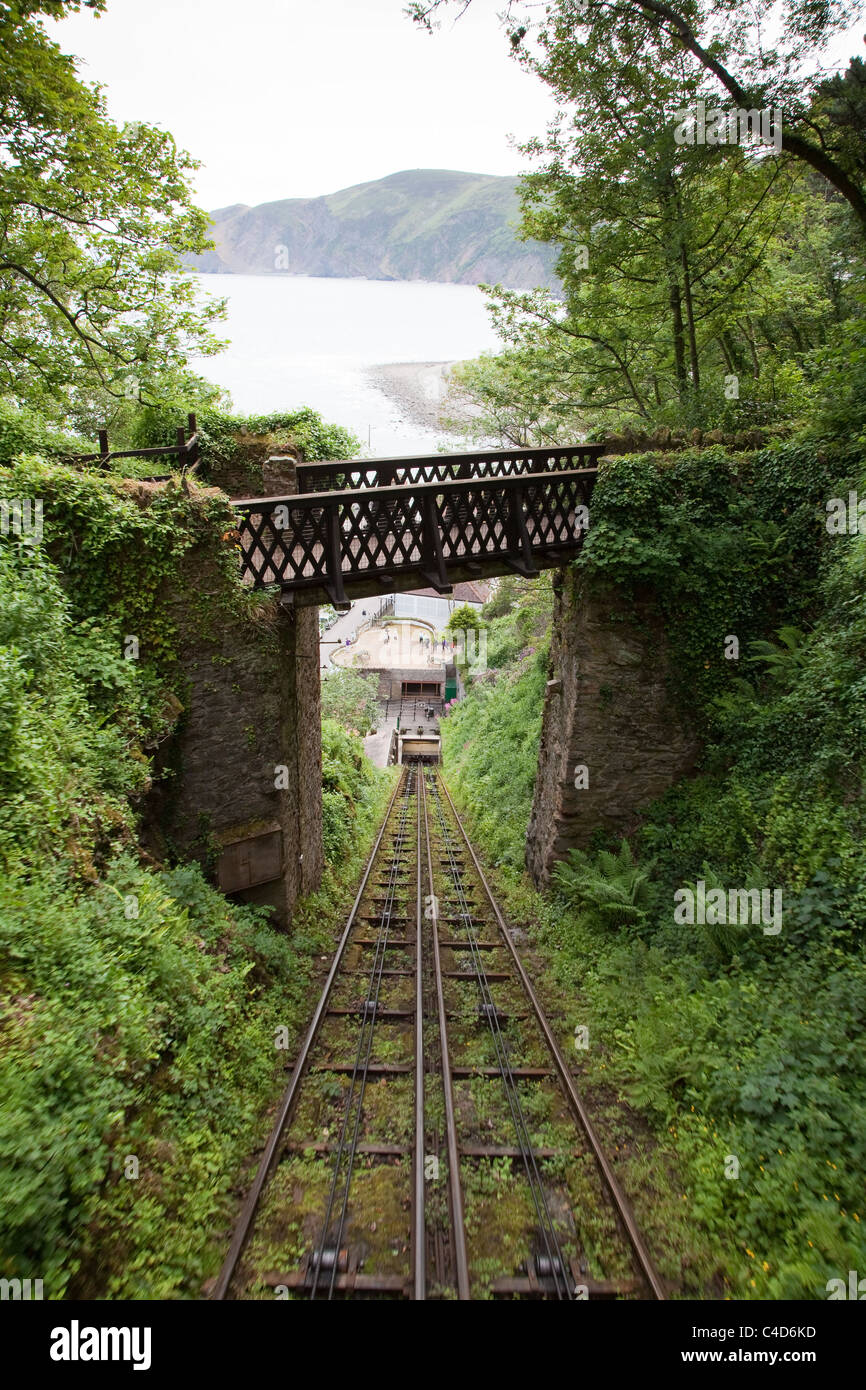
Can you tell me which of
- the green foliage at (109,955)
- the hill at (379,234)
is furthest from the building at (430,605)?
the hill at (379,234)

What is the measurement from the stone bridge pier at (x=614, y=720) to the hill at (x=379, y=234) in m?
90.2

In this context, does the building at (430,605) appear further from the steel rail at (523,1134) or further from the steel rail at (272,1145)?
the steel rail at (272,1145)

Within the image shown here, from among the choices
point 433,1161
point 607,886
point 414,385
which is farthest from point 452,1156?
point 414,385

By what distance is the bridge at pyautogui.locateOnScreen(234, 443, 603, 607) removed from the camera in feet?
26.1

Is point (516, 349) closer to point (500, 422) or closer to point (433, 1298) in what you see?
point (500, 422)

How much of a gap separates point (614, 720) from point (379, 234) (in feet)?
464

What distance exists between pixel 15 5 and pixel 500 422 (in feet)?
44.1

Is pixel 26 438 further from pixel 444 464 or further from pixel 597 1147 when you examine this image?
pixel 597 1147

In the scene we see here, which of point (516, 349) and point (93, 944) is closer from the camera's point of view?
point (93, 944)

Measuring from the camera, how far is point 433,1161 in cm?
543

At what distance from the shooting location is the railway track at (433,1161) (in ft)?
14.8
